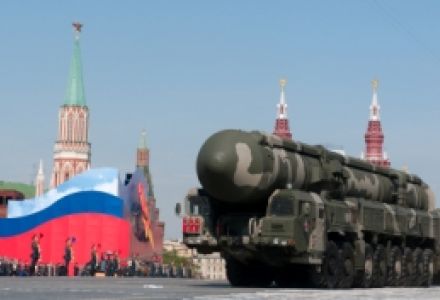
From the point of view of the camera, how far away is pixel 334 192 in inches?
1298

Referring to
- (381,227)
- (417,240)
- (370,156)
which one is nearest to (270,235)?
Answer: (381,227)

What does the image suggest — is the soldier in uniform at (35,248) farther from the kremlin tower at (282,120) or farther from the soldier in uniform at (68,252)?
the kremlin tower at (282,120)

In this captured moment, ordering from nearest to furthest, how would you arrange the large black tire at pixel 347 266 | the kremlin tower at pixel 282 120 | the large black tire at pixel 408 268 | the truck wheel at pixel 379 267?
the large black tire at pixel 347 266
the truck wheel at pixel 379 267
the large black tire at pixel 408 268
the kremlin tower at pixel 282 120

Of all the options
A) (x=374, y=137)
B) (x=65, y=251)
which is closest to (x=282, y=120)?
(x=374, y=137)

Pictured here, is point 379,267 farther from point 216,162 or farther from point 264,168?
point 216,162

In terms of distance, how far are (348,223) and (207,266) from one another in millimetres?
165372

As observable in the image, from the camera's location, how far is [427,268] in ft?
125

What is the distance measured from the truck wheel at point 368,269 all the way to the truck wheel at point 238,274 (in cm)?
338

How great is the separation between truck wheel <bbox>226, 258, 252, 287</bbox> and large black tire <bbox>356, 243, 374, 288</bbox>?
3.26 metres

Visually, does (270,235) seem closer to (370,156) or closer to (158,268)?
(158,268)

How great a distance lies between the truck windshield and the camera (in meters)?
29.7

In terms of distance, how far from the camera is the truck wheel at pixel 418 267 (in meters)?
37.5

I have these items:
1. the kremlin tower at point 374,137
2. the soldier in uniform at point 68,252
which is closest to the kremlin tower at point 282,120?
the kremlin tower at point 374,137

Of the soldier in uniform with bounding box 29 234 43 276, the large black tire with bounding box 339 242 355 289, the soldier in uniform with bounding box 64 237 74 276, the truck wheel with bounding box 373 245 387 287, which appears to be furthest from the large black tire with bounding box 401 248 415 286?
the soldier in uniform with bounding box 29 234 43 276
